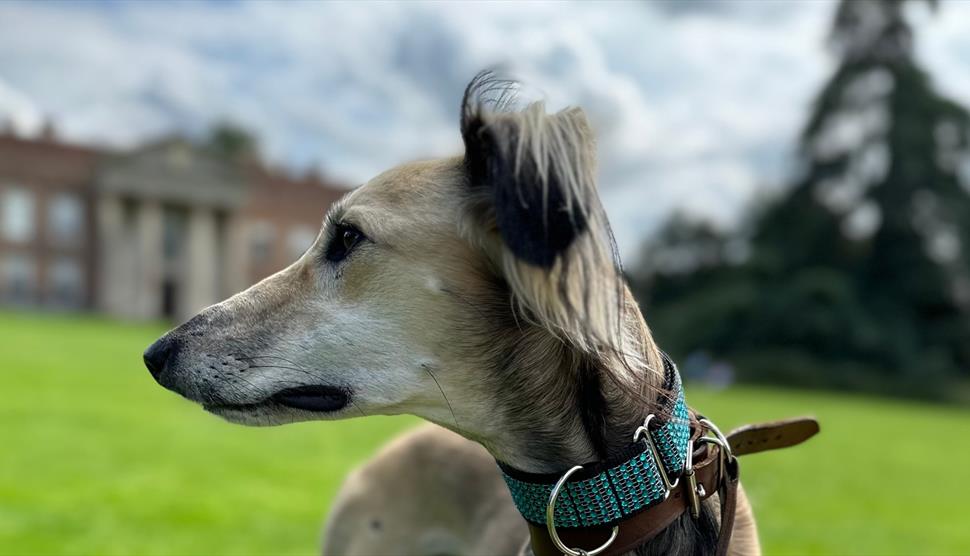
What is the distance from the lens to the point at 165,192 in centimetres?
5759

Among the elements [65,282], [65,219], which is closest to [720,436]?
[65,219]

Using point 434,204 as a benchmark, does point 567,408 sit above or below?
below

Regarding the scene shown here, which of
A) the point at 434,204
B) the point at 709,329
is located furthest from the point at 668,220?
the point at 434,204

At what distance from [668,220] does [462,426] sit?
63.2 meters

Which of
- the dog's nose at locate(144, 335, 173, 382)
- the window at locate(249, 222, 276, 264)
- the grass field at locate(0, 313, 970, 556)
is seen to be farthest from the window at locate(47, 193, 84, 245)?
the dog's nose at locate(144, 335, 173, 382)

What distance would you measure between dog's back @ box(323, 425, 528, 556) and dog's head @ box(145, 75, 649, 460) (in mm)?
1065

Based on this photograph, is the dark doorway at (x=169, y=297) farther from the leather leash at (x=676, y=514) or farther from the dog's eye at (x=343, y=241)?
the leather leash at (x=676, y=514)

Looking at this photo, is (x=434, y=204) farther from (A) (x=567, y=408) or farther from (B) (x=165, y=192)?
(B) (x=165, y=192)

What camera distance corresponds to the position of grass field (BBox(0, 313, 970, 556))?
18.2ft

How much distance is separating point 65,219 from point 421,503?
196 feet

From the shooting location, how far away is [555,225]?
1.93m

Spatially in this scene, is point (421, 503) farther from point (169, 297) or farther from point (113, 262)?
point (169, 297)

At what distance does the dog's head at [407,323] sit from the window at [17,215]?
60.2m

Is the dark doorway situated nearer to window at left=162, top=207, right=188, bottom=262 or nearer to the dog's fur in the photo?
window at left=162, top=207, right=188, bottom=262
